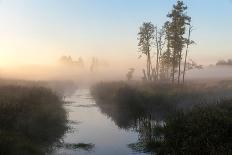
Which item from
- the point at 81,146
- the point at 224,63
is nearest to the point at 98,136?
the point at 81,146

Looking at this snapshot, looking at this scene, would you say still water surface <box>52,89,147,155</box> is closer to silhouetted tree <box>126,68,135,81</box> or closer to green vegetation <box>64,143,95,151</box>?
green vegetation <box>64,143,95,151</box>

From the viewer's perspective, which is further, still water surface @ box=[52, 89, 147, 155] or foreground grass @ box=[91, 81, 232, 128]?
foreground grass @ box=[91, 81, 232, 128]

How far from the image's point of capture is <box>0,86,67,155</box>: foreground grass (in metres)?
21.6

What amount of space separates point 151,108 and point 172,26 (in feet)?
104

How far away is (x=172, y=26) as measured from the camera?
73.3 meters

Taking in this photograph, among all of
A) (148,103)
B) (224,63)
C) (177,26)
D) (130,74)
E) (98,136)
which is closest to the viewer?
(98,136)

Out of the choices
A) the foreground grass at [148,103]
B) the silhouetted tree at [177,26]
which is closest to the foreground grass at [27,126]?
the foreground grass at [148,103]

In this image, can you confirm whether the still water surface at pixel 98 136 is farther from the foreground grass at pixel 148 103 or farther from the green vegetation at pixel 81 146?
the foreground grass at pixel 148 103

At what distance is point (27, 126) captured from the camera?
27.0 meters

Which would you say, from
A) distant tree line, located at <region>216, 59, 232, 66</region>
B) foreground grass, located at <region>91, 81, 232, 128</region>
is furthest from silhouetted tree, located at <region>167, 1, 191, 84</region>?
distant tree line, located at <region>216, 59, 232, 66</region>

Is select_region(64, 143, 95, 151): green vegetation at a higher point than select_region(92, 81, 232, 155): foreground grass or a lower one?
lower

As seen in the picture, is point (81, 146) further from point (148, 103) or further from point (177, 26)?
point (177, 26)

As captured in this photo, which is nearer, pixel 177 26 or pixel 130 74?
pixel 177 26

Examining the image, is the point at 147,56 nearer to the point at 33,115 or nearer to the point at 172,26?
the point at 172,26
